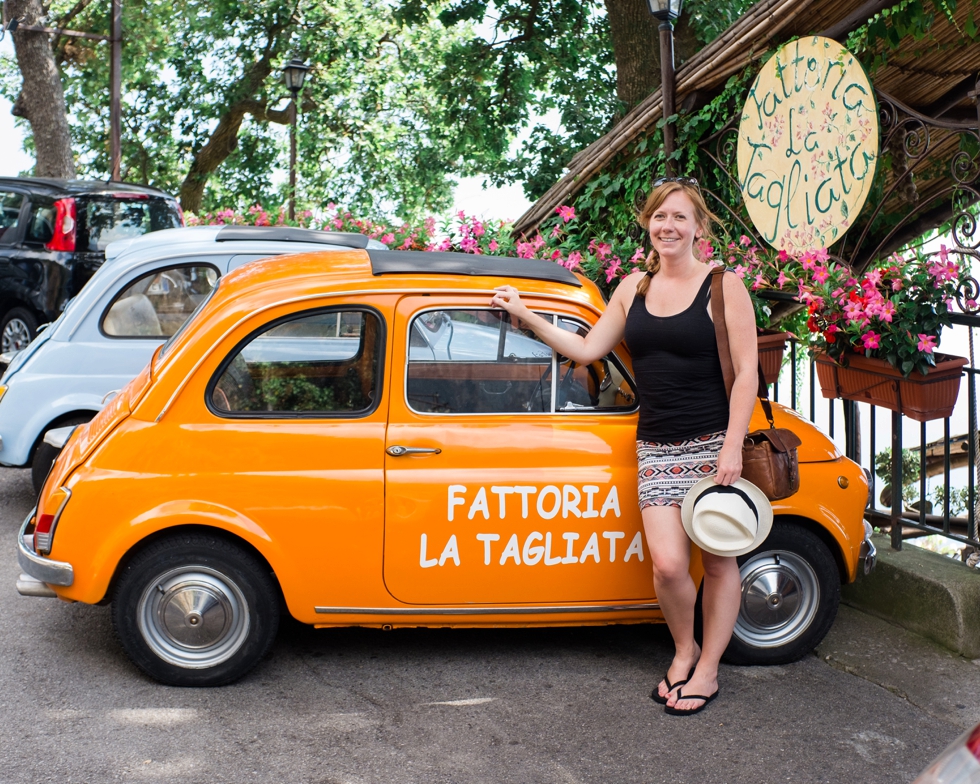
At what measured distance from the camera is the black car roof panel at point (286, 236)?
24.6ft

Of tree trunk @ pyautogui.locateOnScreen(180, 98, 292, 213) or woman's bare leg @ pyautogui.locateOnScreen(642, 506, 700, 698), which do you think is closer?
woman's bare leg @ pyautogui.locateOnScreen(642, 506, 700, 698)

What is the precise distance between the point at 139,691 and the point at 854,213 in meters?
4.27

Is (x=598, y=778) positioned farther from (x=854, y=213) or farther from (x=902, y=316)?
(x=854, y=213)

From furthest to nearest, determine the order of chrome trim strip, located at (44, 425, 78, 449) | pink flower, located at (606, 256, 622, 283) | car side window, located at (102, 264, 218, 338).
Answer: pink flower, located at (606, 256, 622, 283) → car side window, located at (102, 264, 218, 338) → chrome trim strip, located at (44, 425, 78, 449)

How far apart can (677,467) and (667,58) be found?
13.7 feet

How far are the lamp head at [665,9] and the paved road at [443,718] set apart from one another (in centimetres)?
409

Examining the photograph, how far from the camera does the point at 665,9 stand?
284 inches

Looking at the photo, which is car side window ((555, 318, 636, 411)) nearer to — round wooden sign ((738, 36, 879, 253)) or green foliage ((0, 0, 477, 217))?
round wooden sign ((738, 36, 879, 253))

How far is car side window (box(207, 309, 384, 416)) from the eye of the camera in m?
4.56

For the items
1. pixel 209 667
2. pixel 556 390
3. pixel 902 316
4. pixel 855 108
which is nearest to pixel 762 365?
pixel 902 316

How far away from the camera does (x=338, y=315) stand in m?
4.60

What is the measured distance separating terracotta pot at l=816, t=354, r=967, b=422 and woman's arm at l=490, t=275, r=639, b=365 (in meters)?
1.63

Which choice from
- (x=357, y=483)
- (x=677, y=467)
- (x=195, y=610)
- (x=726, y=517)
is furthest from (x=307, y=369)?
(x=726, y=517)

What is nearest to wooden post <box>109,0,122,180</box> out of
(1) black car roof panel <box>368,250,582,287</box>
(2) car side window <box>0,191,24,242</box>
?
(2) car side window <box>0,191,24,242</box>
